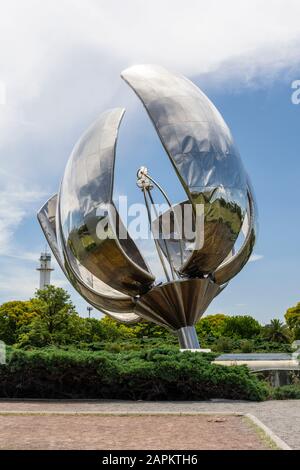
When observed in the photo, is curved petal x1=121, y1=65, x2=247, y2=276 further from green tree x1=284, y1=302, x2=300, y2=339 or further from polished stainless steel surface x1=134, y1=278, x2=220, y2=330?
green tree x1=284, y1=302, x2=300, y2=339

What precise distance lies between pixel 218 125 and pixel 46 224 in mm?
6157

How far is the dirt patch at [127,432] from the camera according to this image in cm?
544

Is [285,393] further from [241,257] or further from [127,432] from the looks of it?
[127,432]

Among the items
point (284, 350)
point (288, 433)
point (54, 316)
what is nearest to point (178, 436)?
point (288, 433)

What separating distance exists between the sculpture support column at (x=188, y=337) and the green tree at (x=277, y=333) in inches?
851

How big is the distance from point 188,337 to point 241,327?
31.0 metres

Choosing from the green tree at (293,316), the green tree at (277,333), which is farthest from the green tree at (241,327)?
the green tree at (277,333)

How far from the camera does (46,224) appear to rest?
16094 mm

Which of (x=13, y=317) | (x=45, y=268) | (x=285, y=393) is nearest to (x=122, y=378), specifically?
(x=285, y=393)

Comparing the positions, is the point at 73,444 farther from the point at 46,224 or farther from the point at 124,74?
the point at 46,224

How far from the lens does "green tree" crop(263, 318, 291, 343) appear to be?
34.2m

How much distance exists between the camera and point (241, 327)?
4356cm

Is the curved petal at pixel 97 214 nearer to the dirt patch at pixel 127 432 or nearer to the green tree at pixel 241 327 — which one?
the dirt patch at pixel 127 432
